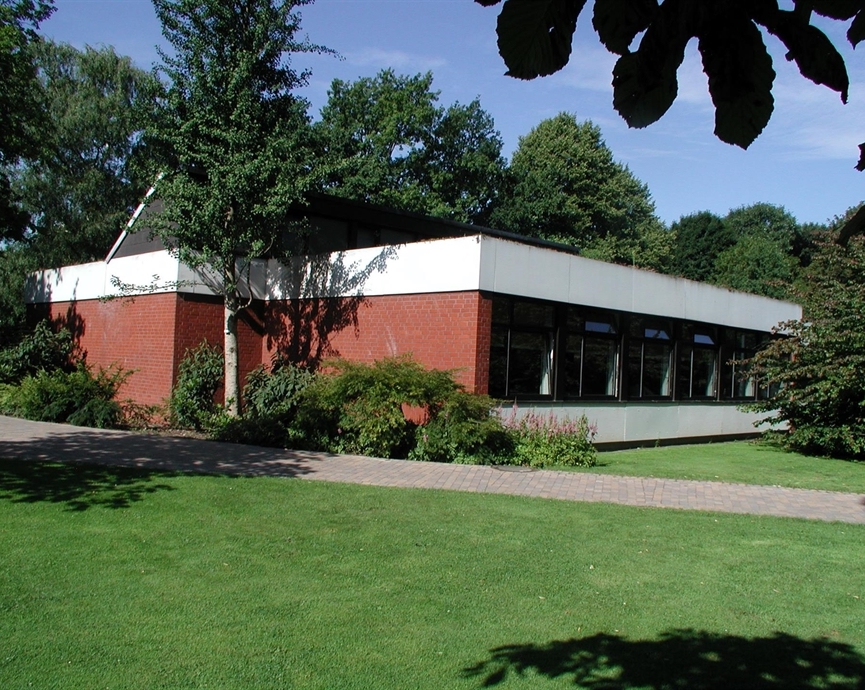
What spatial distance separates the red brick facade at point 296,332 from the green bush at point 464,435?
0.73 metres

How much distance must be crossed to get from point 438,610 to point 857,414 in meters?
13.9

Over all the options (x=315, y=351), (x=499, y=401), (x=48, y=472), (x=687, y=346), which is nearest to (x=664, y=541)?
(x=499, y=401)

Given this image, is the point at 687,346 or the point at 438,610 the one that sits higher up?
the point at 687,346

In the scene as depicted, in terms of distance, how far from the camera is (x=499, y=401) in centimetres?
1346

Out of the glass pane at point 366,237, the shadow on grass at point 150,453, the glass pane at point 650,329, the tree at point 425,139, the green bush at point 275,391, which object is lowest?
the shadow on grass at point 150,453

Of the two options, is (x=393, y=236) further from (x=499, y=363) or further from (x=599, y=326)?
(x=499, y=363)

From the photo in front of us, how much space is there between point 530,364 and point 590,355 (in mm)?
1779

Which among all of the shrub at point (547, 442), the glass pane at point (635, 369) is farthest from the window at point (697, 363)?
the shrub at point (547, 442)

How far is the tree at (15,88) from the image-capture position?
18453 millimetres

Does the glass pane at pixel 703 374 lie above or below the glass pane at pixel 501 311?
below

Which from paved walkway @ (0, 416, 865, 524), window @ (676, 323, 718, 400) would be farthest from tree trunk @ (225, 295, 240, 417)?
window @ (676, 323, 718, 400)

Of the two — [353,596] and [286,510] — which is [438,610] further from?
[286,510]

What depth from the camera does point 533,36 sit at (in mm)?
1808

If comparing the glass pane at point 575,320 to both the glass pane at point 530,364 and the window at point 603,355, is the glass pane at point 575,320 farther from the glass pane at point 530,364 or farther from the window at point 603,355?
the glass pane at point 530,364
